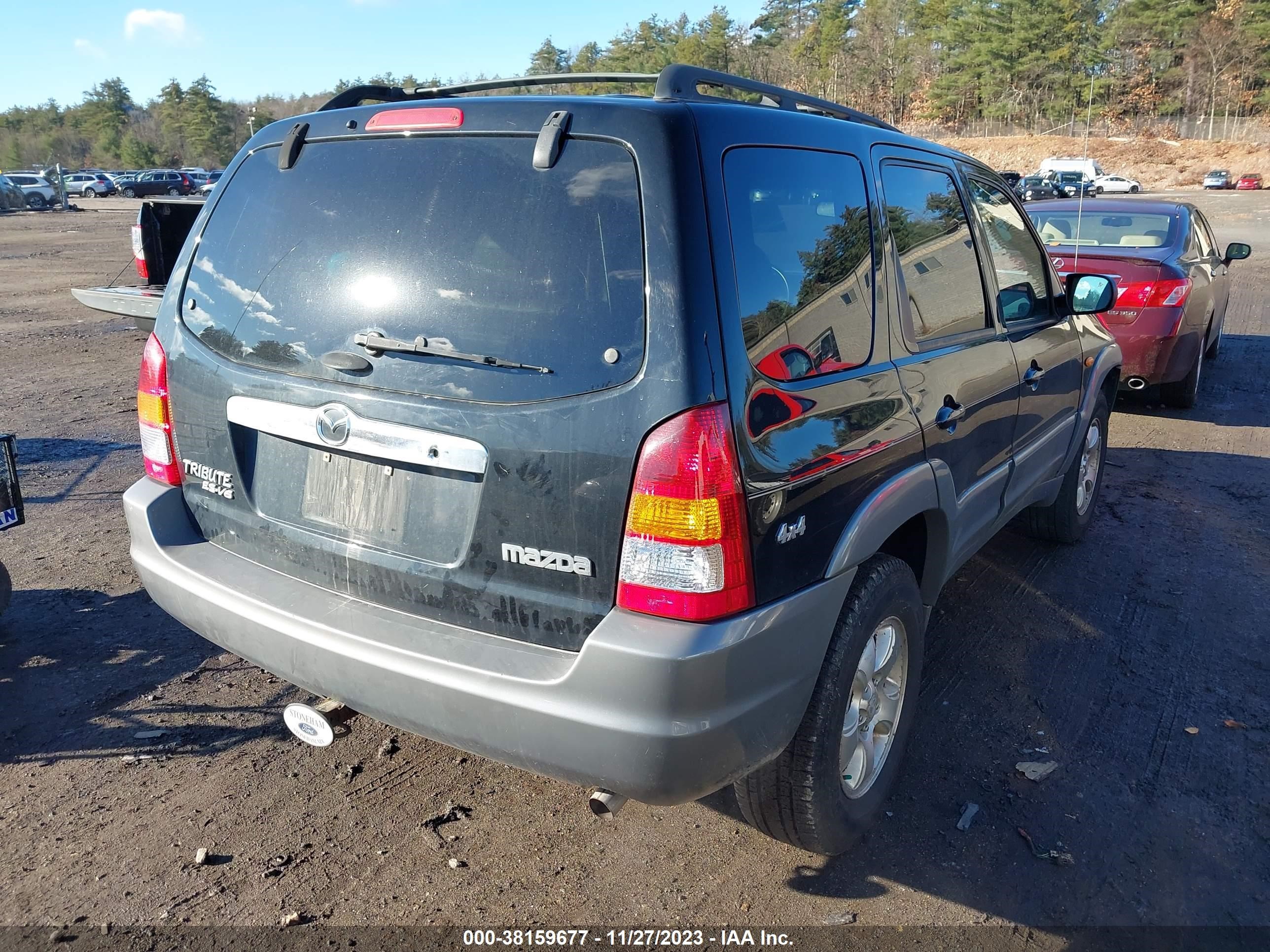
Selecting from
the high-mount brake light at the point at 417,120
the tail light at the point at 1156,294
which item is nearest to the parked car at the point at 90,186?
the tail light at the point at 1156,294

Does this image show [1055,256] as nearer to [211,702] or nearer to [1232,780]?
[1232,780]

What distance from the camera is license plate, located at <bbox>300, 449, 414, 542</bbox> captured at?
2.34m

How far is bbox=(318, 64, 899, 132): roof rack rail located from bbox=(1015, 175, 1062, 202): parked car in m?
37.4

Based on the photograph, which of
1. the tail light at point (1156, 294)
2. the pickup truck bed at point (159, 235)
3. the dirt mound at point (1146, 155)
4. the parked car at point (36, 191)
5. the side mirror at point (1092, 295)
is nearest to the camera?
the side mirror at point (1092, 295)

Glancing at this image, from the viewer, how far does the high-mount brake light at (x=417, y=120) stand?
2.37 metres

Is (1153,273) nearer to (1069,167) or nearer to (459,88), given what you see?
(459,88)

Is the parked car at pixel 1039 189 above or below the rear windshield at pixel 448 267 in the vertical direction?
above

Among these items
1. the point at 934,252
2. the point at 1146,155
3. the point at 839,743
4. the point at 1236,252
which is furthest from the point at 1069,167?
the point at 839,743

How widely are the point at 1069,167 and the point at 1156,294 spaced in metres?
48.8

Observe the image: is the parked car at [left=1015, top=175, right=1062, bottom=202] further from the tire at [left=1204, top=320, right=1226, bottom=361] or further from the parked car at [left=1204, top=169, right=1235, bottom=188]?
the tire at [left=1204, top=320, right=1226, bottom=361]

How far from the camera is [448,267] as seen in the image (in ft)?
7.46

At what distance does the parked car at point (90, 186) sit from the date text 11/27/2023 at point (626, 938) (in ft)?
230

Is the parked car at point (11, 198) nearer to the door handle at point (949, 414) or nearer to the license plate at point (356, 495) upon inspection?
the license plate at point (356, 495)

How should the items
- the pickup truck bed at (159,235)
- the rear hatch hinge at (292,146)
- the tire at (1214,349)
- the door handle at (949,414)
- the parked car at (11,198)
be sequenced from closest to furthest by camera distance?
the rear hatch hinge at (292,146), the door handle at (949,414), the pickup truck bed at (159,235), the tire at (1214,349), the parked car at (11,198)
